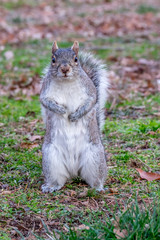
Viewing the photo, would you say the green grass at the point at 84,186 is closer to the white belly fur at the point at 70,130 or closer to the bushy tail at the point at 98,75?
the white belly fur at the point at 70,130

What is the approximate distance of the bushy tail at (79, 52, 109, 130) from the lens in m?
3.48

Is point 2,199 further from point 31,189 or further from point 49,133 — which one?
point 49,133

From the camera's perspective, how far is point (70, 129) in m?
2.99

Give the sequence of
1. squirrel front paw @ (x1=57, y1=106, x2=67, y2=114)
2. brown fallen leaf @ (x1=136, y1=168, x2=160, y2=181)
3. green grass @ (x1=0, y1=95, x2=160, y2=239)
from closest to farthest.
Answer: green grass @ (x1=0, y1=95, x2=160, y2=239) < squirrel front paw @ (x1=57, y1=106, x2=67, y2=114) < brown fallen leaf @ (x1=136, y1=168, x2=160, y2=181)

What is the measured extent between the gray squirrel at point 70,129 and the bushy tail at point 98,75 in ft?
1.34

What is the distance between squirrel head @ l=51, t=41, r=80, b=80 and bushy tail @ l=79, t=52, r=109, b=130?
0.51m

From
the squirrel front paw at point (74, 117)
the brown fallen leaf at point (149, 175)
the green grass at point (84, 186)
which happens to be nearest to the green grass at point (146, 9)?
the green grass at point (84, 186)

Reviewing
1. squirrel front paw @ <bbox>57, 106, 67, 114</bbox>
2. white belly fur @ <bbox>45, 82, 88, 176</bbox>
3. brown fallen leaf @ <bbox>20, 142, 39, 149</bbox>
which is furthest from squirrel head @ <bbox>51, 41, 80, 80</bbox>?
brown fallen leaf @ <bbox>20, 142, 39, 149</bbox>

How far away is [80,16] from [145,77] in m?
5.41

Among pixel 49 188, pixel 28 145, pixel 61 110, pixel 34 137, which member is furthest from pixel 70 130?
pixel 34 137

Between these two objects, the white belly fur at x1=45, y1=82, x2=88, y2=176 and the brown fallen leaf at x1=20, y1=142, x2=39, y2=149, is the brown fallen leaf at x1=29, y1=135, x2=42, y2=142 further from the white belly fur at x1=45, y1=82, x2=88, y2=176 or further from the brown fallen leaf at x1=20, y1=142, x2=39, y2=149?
the white belly fur at x1=45, y1=82, x2=88, y2=176

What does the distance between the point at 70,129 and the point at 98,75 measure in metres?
0.73

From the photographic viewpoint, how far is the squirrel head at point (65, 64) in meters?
2.85

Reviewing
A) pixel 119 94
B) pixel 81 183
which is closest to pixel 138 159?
pixel 81 183
